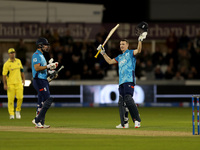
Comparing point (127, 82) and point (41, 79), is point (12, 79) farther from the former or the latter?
point (127, 82)

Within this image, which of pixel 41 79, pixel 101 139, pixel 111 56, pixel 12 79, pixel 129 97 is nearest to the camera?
pixel 101 139

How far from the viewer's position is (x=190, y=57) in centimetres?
2692

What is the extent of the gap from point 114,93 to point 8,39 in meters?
6.68

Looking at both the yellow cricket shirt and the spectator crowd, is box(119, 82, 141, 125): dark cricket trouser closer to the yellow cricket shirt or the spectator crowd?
the yellow cricket shirt

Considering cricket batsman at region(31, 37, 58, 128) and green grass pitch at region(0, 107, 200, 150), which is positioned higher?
cricket batsman at region(31, 37, 58, 128)

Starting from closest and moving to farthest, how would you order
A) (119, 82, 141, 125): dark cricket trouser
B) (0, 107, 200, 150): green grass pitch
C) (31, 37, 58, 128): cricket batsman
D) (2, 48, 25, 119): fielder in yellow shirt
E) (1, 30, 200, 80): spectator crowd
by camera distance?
(0, 107, 200, 150): green grass pitch → (119, 82, 141, 125): dark cricket trouser → (31, 37, 58, 128): cricket batsman → (2, 48, 25, 119): fielder in yellow shirt → (1, 30, 200, 80): spectator crowd

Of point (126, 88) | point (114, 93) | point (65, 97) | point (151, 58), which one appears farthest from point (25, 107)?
point (126, 88)

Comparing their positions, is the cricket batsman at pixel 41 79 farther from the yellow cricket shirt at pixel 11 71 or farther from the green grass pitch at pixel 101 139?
the yellow cricket shirt at pixel 11 71

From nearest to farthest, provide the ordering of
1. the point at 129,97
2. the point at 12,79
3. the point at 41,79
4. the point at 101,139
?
the point at 101,139 → the point at 129,97 → the point at 41,79 → the point at 12,79

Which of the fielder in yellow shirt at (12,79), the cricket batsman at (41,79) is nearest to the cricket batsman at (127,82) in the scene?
the cricket batsman at (41,79)

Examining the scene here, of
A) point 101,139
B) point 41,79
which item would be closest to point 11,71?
point 41,79

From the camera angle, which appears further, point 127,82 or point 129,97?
point 127,82

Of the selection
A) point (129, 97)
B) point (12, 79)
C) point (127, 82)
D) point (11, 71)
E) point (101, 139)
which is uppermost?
point (11, 71)

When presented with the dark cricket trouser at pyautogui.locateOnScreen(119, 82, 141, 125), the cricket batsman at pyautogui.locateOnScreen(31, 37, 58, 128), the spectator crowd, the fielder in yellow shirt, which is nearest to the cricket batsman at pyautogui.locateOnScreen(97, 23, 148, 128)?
the dark cricket trouser at pyautogui.locateOnScreen(119, 82, 141, 125)
